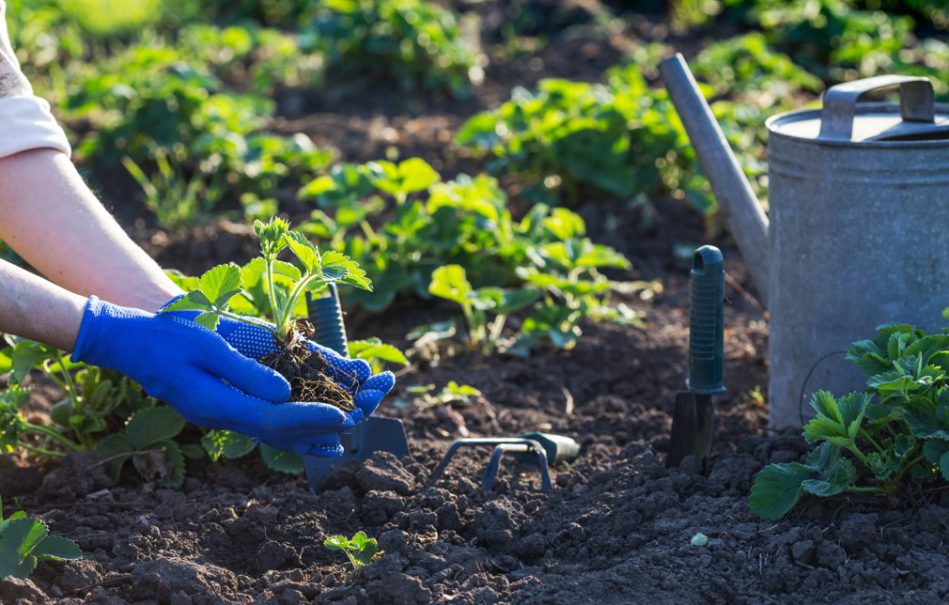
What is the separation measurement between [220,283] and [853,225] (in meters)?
1.29

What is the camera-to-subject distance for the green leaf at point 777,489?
84.9 inches

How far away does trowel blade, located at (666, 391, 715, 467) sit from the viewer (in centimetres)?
253

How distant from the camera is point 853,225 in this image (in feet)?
8.13

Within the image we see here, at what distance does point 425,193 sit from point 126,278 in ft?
7.99

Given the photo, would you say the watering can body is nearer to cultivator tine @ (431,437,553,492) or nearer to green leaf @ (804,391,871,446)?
green leaf @ (804,391,871,446)

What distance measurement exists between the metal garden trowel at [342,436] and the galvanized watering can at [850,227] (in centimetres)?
89

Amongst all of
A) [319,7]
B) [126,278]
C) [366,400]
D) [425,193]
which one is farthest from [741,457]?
[319,7]

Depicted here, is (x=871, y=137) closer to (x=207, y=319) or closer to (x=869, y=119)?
(x=869, y=119)

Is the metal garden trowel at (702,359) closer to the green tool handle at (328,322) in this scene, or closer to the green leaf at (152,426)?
the green tool handle at (328,322)

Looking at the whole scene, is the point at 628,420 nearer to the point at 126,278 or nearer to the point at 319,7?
the point at 126,278

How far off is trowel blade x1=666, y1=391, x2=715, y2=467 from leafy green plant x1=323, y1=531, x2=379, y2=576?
2.46 ft

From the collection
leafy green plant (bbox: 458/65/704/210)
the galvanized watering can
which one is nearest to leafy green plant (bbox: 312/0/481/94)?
leafy green plant (bbox: 458/65/704/210)

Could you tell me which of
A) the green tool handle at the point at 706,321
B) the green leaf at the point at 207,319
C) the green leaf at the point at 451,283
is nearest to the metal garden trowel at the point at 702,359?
the green tool handle at the point at 706,321

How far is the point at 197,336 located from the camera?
2.15 m
